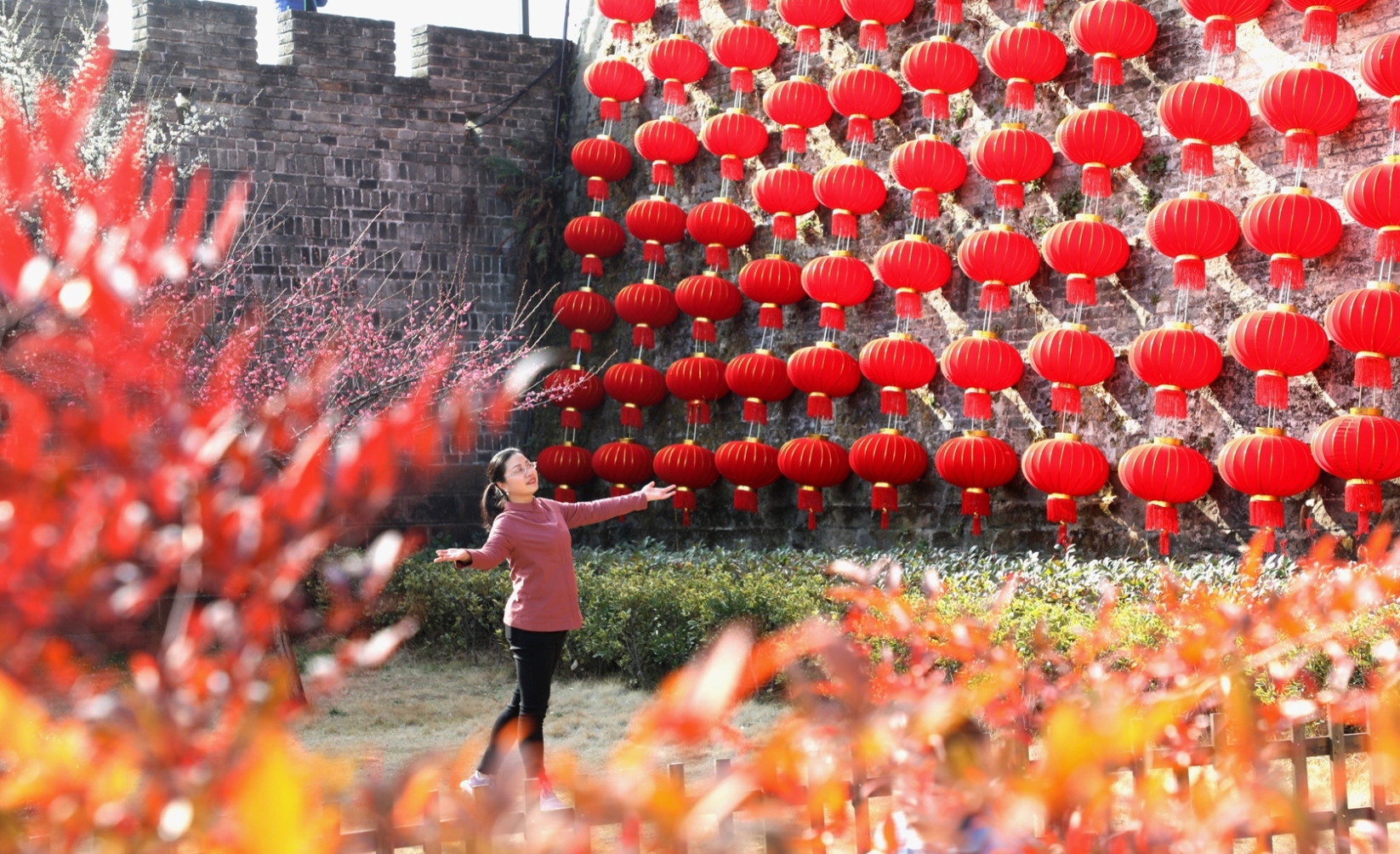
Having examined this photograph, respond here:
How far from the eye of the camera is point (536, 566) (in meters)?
4.74

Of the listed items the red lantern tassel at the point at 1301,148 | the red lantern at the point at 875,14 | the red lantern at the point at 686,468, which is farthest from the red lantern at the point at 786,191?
the red lantern tassel at the point at 1301,148

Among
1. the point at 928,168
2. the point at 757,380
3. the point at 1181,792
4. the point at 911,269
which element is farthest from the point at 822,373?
the point at 1181,792

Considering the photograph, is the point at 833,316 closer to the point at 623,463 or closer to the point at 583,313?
the point at 623,463

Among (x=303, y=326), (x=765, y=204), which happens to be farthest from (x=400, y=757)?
(x=765, y=204)

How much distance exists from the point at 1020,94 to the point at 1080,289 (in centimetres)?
122

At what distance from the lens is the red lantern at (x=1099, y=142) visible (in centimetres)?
756

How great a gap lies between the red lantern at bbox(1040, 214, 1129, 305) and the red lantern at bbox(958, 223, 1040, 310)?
286mm

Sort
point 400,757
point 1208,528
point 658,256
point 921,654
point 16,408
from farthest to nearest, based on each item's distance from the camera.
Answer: point 658,256 < point 1208,528 < point 400,757 < point 921,654 < point 16,408

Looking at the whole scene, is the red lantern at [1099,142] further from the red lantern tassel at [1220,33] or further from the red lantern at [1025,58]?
the red lantern tassel at [1220,33]

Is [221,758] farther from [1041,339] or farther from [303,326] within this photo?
[303,326]

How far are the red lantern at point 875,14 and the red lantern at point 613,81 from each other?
1.93 m

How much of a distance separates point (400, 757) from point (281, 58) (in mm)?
6329

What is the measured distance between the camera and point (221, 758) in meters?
1.08

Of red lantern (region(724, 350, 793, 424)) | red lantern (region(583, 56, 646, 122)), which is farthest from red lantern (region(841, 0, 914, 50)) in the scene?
red lantern (region(724, 350, 793, 424))
